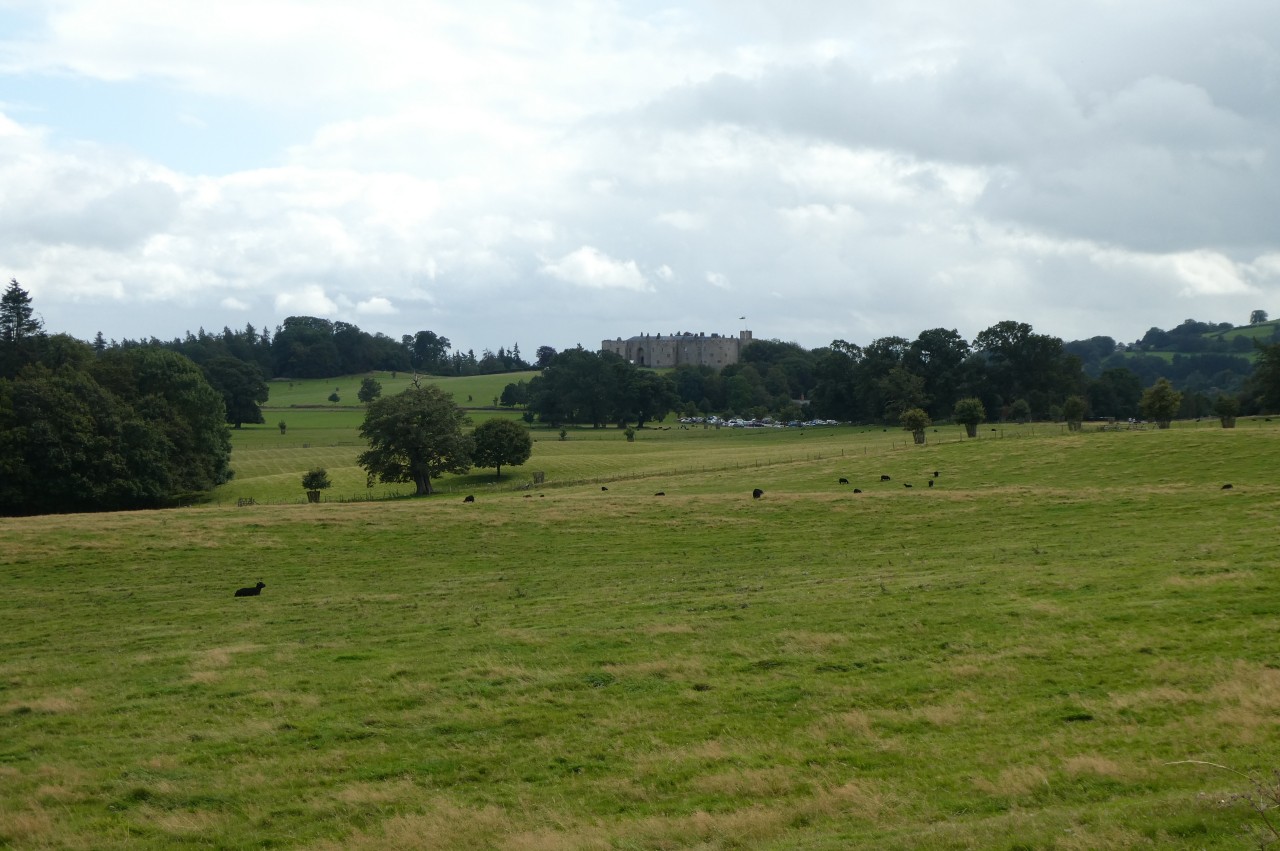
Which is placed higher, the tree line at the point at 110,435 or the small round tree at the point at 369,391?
the small round tree at the point at 369,391

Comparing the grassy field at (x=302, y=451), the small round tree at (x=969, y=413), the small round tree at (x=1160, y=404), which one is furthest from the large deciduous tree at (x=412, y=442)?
the small round tree at (x=1160, y=404)

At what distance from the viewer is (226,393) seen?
137000mm

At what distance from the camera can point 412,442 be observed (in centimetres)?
7350

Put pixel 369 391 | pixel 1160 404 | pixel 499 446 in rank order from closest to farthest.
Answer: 1. pixel 1160 404
2. pixel 499 446
3. pixel 369 391

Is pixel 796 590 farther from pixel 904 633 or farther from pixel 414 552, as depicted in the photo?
pixel 414 552

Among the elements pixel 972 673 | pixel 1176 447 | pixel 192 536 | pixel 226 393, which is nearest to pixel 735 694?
pixel 972 673

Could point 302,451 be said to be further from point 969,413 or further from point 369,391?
point 369,391

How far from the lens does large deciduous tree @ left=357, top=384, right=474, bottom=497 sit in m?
73.7

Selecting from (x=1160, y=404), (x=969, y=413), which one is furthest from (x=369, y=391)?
(x=1160, y=404)

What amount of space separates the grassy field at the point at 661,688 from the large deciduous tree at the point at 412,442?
35.8 m

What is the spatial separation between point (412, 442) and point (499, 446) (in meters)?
9.46

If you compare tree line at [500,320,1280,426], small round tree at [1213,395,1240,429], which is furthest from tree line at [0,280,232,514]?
small round tree at [1213,395,1240,429]

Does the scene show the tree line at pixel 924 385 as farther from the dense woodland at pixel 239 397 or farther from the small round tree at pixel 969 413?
the small round tree at pixel 969 413

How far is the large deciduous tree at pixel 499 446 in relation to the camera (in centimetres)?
8144
